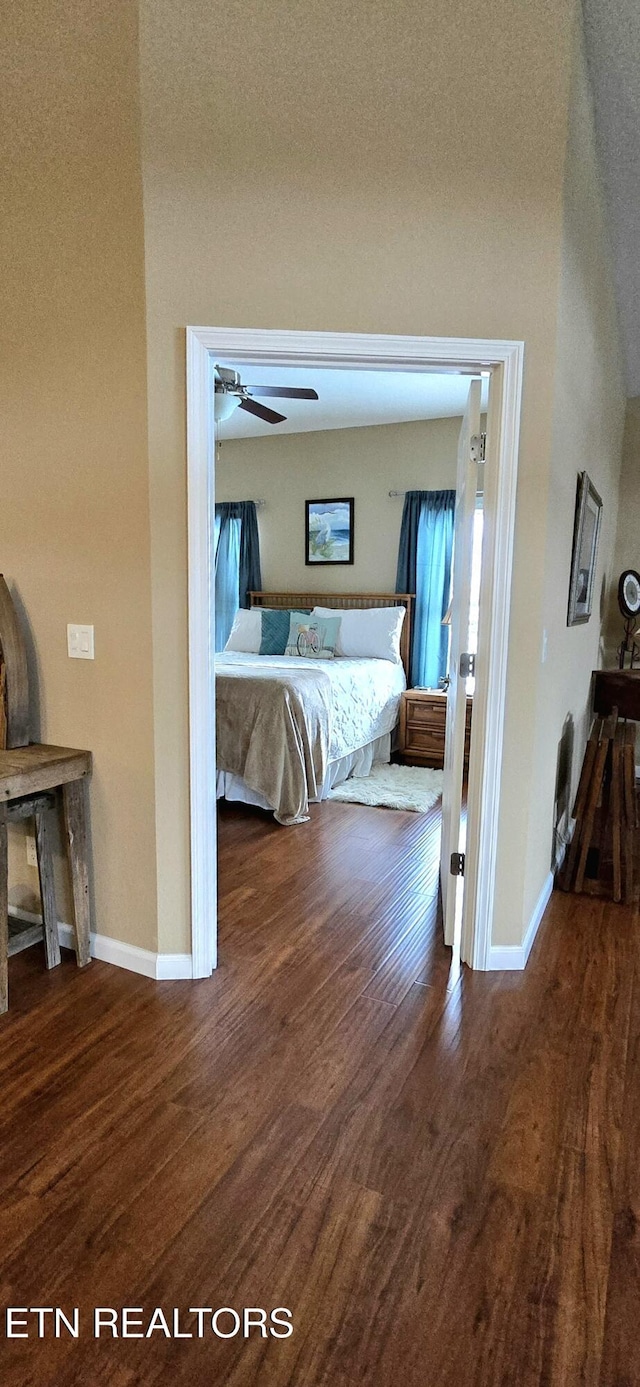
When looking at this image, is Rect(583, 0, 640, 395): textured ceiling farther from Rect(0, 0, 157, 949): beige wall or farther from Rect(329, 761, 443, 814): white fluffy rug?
Rect(329, 761, 443, 814): white fluffy rug

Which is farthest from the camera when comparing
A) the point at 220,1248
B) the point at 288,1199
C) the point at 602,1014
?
the point at 602,1014

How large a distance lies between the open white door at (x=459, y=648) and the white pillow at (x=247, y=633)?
10.7ft

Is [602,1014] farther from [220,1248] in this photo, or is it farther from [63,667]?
[63,667]

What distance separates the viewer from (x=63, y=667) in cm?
230

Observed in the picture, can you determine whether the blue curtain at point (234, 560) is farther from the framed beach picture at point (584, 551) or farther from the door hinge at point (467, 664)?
the door hinge at point (467, 664)

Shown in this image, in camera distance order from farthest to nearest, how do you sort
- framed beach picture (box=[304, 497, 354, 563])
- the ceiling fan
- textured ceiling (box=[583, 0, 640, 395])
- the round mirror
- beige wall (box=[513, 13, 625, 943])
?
framed beach picture (box=[304, 497, 354, 563]), the round mirror, the ceiling fan, beige wall (box=[513, 13, 625, 943]), textured ceiling (box=[583, 0, 640, 395])

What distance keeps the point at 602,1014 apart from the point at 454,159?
2566 millimetres

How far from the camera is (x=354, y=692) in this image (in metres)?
4.57

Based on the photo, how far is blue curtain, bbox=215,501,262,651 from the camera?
6453mm

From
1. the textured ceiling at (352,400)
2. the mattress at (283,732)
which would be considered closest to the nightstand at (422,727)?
the mattress at (283,732)

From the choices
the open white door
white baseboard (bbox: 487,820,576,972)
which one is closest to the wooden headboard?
the open white door

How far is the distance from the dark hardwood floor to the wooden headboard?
3324 mm

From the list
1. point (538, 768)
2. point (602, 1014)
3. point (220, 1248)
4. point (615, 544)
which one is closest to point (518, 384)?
point (538, 768)

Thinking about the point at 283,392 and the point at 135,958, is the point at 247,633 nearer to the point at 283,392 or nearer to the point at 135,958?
the point at 283,392
